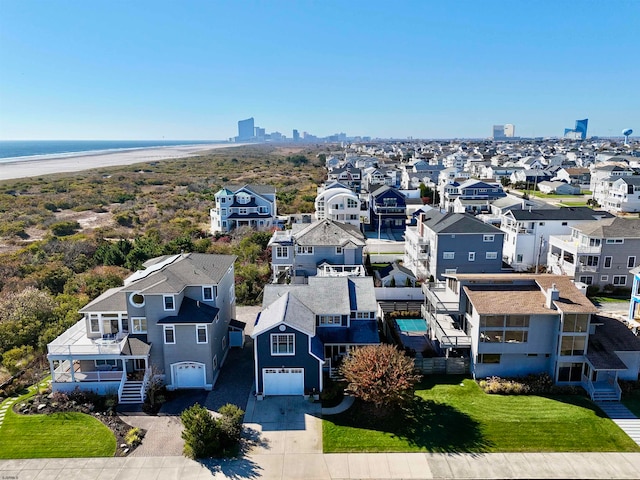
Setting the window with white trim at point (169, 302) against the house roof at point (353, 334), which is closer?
the window with white trim at point (169, 302)

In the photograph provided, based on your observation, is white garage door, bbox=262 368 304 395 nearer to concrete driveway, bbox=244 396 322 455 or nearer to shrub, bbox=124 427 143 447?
concrete driveway, bbox=244 396 322 455

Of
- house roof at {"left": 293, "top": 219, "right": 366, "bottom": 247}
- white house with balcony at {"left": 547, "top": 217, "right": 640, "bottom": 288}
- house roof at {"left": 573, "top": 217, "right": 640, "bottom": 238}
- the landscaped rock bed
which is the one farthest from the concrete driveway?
house roof at {"left": 573, "top": 217, "right": 640, "bottom": 238}

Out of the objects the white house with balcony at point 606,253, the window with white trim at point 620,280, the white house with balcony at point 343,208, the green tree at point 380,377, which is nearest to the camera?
the green tree at point 380,377

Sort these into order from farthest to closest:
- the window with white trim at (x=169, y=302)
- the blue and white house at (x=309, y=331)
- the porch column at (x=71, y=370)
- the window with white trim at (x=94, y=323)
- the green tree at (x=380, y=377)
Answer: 1. the window with white trim at (x=94, y=323)
2. the window with white trim at (x=169, y=302)
3. the porch column at (x=71, y=370)
4. the blue and white house at (x=309, y=331)
5. the green tree at (x=380, y=377)

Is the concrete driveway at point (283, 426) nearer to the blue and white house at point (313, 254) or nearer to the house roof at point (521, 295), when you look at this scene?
the house roof at point (521, 295)

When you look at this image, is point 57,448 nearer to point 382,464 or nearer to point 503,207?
point 382,464

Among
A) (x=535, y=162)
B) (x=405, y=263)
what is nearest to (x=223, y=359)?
(x=405, y=263)

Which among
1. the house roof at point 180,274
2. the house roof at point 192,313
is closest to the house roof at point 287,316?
the house roof at point 192,313
